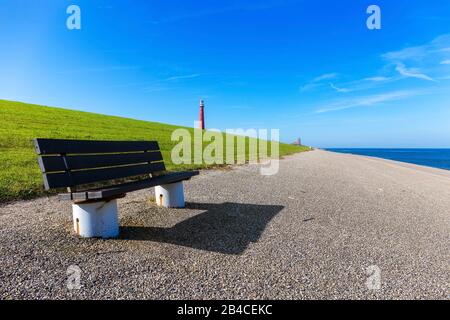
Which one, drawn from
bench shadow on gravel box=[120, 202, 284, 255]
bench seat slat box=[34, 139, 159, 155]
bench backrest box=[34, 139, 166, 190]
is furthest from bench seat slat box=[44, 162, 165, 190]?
bench shadow on gravel box=[120, 202, 284, 255]

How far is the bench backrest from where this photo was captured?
385cm

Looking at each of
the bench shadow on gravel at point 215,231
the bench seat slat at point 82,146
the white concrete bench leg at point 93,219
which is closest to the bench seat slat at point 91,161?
the bench seat slat at point 82,146

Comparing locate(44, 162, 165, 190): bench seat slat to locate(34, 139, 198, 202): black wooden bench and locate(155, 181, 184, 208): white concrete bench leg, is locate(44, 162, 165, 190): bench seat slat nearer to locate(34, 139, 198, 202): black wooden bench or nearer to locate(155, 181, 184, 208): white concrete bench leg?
locate(34, 139, 198, 202): black wooden bench

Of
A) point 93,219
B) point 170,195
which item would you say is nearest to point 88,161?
point 93,219

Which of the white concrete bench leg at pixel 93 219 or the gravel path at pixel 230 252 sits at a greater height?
the white concrete bench leg at pixel 93 219

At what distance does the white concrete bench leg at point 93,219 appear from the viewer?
4.16 m

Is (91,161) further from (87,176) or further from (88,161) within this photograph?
(87,176)

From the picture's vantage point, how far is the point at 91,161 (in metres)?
4.57

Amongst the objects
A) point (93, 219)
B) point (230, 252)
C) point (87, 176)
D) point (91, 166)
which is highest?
point (91, 166)

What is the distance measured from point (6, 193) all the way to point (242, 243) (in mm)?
5378

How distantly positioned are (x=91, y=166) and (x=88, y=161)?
3.8 inches

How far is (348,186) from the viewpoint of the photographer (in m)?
9.98

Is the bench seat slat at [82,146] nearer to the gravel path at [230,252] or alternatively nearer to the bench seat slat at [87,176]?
the bench seat slat at [87,176]

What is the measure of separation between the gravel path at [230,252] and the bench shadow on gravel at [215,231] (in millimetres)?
17
